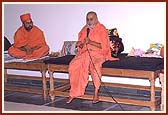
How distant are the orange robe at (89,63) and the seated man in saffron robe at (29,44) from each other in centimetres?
93

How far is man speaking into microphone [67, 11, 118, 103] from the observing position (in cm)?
446

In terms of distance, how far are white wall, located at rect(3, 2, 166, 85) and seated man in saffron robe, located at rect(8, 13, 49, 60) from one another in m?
0.61

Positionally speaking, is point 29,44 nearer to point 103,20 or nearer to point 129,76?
point 103,20

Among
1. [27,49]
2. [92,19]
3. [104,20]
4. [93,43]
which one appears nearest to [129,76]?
[93,43]

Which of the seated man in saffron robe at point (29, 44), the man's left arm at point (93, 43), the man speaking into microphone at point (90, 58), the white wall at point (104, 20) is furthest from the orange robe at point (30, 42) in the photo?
the man's left arm at point (93, 43)

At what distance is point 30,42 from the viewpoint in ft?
17.9

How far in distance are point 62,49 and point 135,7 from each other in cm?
134

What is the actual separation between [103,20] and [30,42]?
1.21 m

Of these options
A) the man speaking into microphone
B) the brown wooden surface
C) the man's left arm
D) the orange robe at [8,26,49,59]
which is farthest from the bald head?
the orange robe at [8,26,49,59]

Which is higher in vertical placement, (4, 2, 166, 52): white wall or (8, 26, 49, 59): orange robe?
(4, 2, 166, 52): white wall

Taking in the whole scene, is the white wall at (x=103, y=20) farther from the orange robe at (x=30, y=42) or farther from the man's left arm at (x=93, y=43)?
the man's left arm at (x=93, y=43)

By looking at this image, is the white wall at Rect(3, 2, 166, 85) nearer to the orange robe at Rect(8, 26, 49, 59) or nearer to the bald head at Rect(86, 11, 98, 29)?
the orange robe at Rect(8, 26, 49, 59)

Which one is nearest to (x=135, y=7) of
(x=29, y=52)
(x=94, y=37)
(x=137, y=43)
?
(x=137, y=43)

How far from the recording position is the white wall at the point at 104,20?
5121 millimetres
